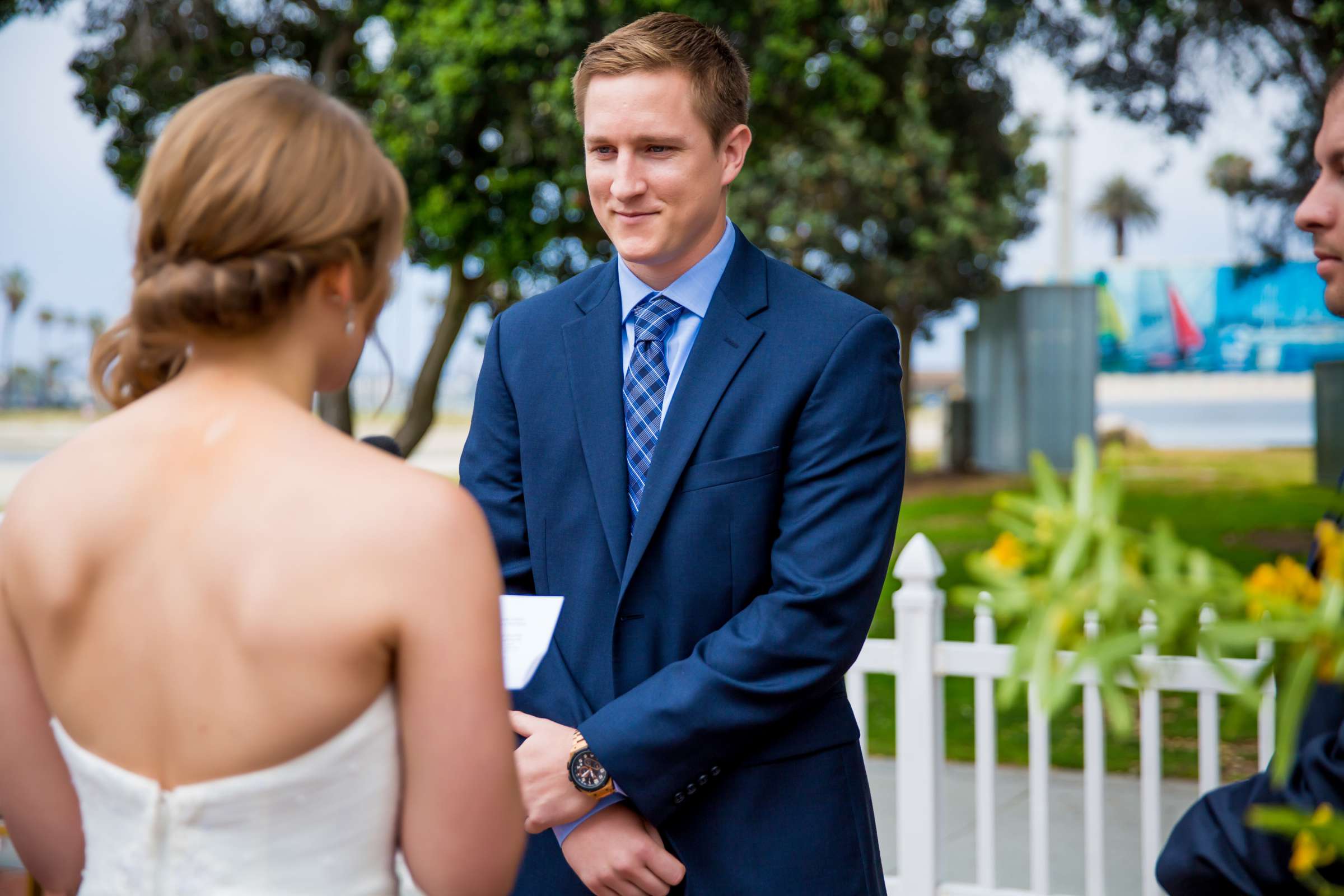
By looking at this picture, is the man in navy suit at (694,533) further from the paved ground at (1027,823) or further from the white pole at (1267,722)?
the paved ground at (1027,823)

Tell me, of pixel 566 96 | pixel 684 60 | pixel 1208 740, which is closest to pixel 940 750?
pixel 1208 740

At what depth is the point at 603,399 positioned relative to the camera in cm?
224

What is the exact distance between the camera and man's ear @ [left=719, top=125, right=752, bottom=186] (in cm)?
229

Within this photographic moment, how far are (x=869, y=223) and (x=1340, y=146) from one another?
24.1m

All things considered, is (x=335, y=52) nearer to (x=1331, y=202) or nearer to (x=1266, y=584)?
(x=1331, y=202)

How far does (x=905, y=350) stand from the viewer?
85.0ft

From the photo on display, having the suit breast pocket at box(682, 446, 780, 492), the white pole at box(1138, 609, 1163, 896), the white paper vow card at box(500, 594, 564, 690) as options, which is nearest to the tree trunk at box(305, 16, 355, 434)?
the white pole at box(1138, 609, 1163, 896)

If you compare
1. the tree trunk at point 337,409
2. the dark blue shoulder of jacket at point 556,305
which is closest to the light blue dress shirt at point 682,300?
the dark blue shoulder of jacket at point 556,305

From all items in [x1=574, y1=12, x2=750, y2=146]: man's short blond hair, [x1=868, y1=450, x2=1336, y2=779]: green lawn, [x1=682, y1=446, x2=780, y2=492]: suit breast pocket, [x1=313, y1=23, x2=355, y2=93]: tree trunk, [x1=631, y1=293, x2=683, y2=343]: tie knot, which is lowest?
[x1=868, y1=450, x2=1336, y2=779]: green lawn

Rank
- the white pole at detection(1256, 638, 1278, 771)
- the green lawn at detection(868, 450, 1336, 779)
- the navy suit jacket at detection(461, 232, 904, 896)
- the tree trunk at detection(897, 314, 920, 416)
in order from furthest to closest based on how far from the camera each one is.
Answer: the tree trunk at detection(897, 314, 920, 416) → the green lawn at detection(868, 450, 1336, 779) → the white pole at detection(1256, 638, 1278, 771) → the navy suit jacket at detection(461, 232, 904, 896)

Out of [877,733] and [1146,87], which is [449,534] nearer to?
[877,733]

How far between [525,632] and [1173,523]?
14080 millimetres

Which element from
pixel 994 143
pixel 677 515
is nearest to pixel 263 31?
pixel 994 143

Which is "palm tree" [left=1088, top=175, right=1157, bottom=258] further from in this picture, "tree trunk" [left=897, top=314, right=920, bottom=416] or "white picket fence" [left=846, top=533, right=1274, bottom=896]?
"white picket fence" [left=846, top=533, right=1274, bottom=896]
